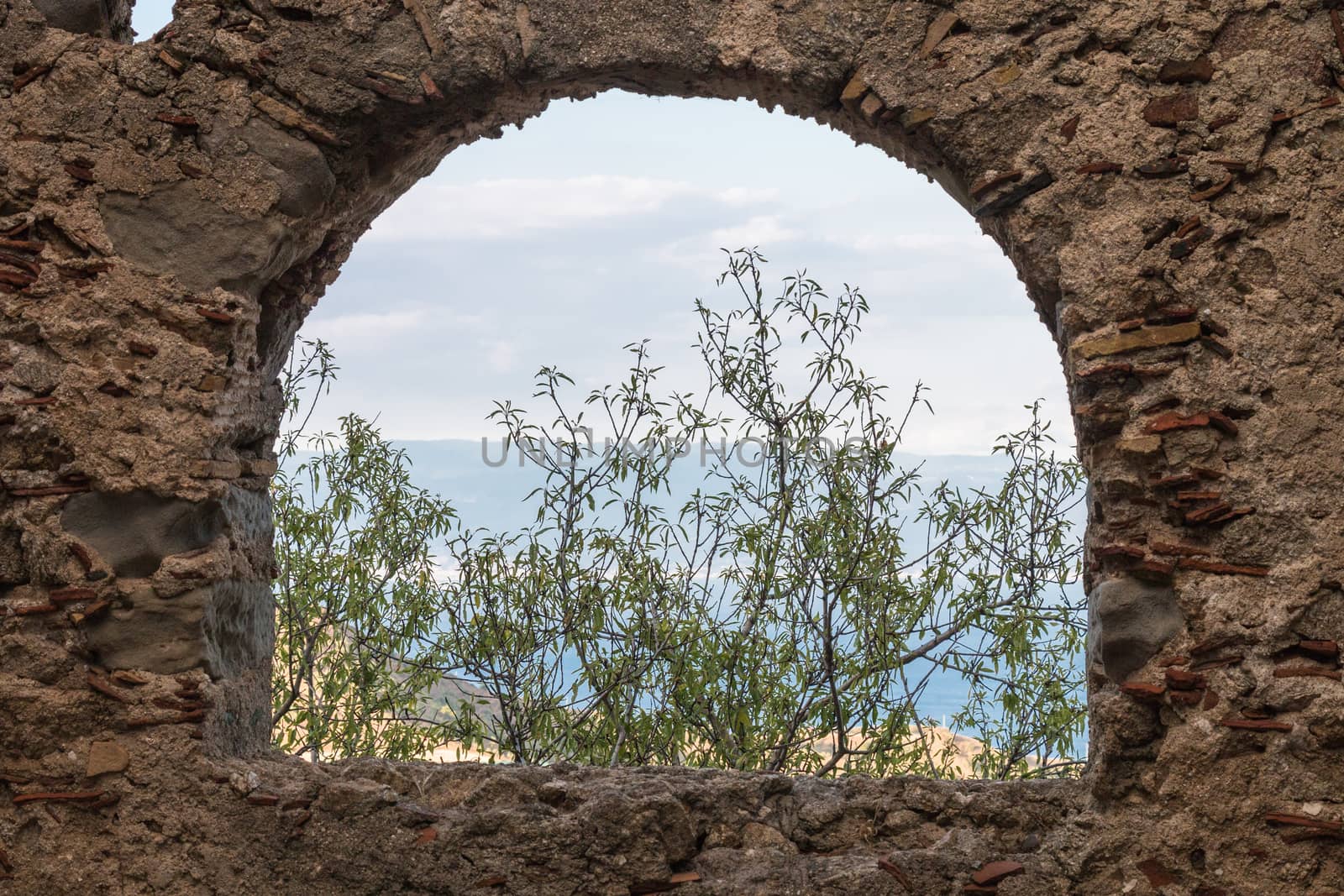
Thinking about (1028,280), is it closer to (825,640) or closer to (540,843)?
(540,843)

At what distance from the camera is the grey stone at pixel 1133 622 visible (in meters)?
2.27

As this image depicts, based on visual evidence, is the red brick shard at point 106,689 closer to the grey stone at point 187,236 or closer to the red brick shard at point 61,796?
the red brick shard at point 61,796

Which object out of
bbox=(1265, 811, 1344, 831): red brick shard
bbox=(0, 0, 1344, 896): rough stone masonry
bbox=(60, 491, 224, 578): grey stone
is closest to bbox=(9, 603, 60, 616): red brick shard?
bbox=(0, 0, 1344, 896): rough stone masonry

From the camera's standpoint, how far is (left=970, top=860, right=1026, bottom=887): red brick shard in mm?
2240

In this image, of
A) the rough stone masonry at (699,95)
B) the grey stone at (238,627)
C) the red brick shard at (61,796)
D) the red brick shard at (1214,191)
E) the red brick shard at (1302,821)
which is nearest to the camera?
the red brick shard at (1302,821)

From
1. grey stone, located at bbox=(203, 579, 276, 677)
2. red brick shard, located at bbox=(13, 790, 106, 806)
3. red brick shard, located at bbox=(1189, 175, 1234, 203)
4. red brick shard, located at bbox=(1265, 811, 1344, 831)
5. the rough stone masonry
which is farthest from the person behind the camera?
grey stone, located at bbox=(203, 579, 276, 677)

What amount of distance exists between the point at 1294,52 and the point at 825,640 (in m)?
2.91

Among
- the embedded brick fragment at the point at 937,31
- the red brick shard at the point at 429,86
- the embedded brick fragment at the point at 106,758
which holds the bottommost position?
the embedded brick fragment at the point at 106,758

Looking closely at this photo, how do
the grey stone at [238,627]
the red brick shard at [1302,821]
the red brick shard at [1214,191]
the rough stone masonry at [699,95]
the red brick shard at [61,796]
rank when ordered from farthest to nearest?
the grey stone at [238,627] < the red brick shard at [61,796] < the red brick shard at [1214,191] < the rough stone masonry at [699,95] < the red brick shard at [1302,821]

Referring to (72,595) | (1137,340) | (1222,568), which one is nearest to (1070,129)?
(1137,340)

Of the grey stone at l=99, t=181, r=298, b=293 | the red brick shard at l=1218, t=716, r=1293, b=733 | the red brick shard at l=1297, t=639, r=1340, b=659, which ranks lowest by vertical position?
the red brick shard at l=1218, t=716, r=1293, b=733

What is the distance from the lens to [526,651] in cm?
475

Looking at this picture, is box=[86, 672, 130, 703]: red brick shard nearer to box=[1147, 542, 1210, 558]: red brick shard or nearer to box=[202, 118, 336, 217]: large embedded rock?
box=[202, 118, 336, 217]: large embedded rock

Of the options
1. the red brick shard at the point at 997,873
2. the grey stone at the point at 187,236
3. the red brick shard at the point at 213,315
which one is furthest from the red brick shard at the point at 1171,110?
the red brick shard at the point at 213,315
